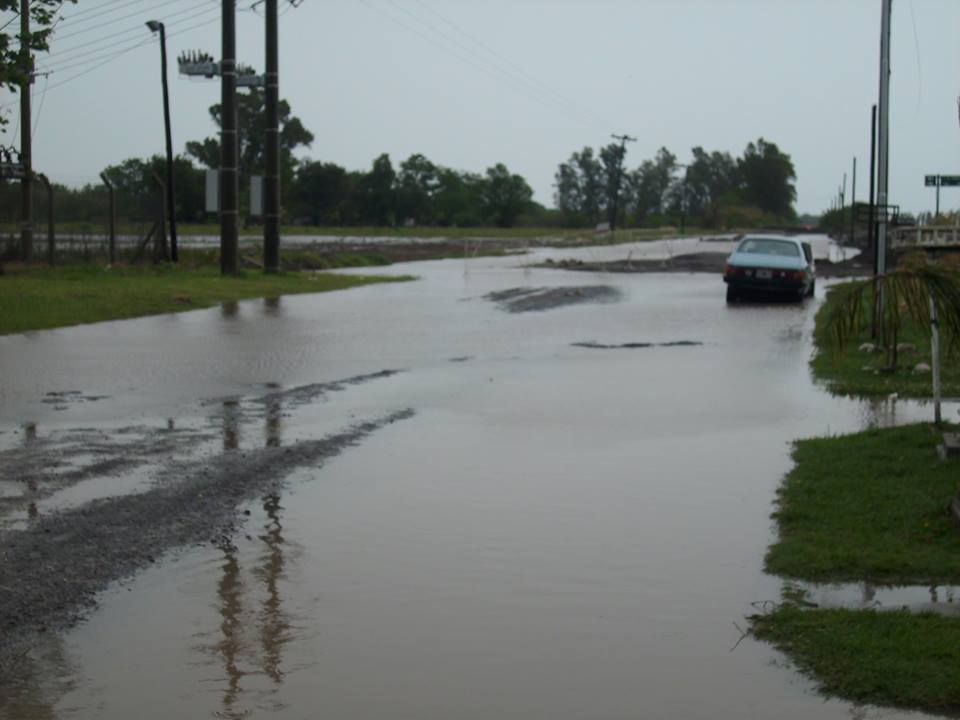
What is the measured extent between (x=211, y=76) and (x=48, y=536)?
28.1m

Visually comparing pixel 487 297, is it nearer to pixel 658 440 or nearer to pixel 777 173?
pixel 658 440

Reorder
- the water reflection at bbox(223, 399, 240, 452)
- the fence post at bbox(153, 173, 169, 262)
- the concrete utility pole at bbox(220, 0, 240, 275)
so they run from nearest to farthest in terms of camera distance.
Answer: the water reflection at bbox(223, 399, 240, 452) < the concrete utility pole at bbox(220, 0, 240, 275) < the fence post at bbox(153, 173, 169, 262)

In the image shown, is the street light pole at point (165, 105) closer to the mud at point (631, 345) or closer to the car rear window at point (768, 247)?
the car rear window at point (768, 247)

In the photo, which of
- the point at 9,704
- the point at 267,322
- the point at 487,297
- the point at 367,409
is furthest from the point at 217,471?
the point at 487,297

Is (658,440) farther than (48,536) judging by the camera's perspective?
Yes

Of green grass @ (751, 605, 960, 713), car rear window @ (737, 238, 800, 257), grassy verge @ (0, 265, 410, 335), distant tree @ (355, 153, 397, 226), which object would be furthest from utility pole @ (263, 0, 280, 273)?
distant tree @ (355, 153, 397, 226)

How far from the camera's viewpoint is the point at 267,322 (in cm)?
2259

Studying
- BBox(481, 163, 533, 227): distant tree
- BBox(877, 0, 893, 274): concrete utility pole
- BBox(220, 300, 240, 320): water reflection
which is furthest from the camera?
BBox(481, 163, 533, 227): distant tree

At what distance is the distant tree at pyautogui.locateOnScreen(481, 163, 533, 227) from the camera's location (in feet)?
474

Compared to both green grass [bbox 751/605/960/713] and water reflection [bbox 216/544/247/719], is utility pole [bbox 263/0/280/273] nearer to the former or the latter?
water reflection [bbox 216/544/247/719]

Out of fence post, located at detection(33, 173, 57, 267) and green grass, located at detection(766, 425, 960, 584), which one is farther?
fence post, located at detection(33, 173, 57, 267)

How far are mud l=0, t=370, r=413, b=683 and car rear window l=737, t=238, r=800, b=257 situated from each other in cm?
1881

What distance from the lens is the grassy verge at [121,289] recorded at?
865 inches

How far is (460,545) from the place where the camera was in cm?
795
